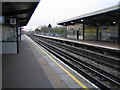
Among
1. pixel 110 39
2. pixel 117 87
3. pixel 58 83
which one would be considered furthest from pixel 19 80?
pixel 110 39

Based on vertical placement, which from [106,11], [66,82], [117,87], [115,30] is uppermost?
[106,11]

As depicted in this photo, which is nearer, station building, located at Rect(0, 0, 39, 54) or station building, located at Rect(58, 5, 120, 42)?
station building, located at Rect(0, 0, 39, 54)

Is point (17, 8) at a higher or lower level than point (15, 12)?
higher

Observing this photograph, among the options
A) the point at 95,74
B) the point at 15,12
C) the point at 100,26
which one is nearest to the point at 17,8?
the point at 15,12

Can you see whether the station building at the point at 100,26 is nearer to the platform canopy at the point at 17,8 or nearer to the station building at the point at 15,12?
the station building at the point at 15,12

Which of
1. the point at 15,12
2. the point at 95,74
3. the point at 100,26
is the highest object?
the point at 100,26

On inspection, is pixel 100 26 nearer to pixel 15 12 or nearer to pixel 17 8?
pixel 15 12

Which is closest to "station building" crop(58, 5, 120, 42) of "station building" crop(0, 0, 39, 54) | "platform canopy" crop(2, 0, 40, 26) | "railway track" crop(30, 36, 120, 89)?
"railway track" crop(30, 36, 120, 89)

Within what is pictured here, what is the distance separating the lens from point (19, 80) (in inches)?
208

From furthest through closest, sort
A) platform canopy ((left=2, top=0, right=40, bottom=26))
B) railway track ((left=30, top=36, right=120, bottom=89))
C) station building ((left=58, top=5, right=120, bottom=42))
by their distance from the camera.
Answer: station building ((left=58, top=5, right=120, bottom=42)) → platform canopy ((left=2, top=0, right=40, bottom=26)) → railway track ((left=30, top=36, right=120, bottom=89))

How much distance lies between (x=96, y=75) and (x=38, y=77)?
342cm

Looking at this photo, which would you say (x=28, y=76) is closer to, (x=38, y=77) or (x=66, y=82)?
(x=38, y=77)

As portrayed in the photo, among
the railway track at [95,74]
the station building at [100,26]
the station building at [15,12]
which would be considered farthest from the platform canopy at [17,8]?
the station building at [100,26]

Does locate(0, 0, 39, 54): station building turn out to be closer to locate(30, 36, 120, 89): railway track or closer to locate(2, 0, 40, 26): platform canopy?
locate(2, 0, 40, 26): platform canopy
